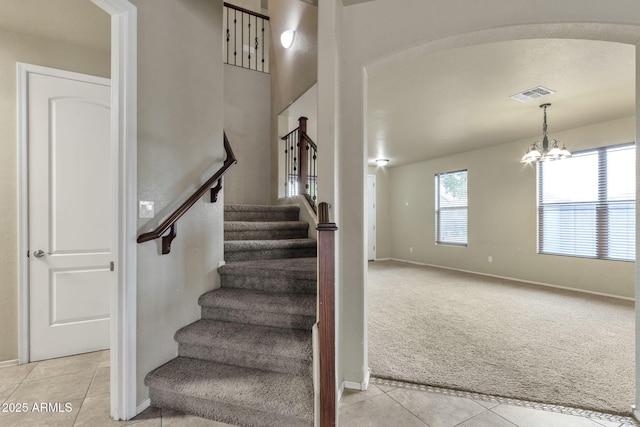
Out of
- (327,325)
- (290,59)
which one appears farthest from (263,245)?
(290,59)

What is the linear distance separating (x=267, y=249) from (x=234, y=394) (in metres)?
1.42

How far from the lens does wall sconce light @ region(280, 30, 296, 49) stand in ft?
13.3

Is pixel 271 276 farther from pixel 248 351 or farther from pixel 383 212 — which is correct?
pixel 383 212

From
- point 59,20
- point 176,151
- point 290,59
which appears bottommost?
point 176,151

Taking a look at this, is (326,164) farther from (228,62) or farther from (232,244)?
A: (228,62)

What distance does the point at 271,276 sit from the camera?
7.89 ft

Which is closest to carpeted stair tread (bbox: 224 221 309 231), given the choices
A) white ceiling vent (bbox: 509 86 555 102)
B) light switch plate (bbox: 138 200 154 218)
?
light switch plate (bbox: 138 200 154 218)

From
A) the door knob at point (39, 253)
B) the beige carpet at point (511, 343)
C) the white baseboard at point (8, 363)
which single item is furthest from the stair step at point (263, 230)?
the white baseboard at point (8, 363)

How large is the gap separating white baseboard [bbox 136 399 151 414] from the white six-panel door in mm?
1170

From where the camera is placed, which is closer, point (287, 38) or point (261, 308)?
point (261, 308)

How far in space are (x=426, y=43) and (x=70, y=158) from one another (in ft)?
9.94

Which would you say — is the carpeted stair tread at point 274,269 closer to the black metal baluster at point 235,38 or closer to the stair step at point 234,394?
the stair step at point 234,394

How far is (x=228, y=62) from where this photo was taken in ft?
15.8

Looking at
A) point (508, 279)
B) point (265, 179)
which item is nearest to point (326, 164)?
point (265, 179)
